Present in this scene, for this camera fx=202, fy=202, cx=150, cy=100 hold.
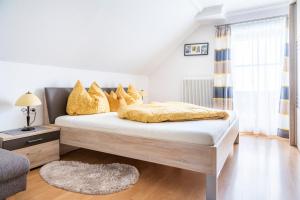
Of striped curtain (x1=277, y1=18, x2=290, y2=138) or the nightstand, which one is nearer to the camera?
the nightstand

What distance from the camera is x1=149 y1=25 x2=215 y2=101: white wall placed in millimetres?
4375

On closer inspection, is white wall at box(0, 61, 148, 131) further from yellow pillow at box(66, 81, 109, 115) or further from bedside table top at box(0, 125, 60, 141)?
yellow pillow at box(66, 81, 109, 115)

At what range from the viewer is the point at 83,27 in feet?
8.59

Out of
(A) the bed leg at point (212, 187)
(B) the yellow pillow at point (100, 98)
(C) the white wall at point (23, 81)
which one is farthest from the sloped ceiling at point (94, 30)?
(A) the bed leg at point (212, 187)

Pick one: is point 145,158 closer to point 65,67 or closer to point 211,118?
point 211,118

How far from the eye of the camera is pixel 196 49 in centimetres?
450

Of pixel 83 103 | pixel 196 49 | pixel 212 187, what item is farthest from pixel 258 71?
pixel 83 103

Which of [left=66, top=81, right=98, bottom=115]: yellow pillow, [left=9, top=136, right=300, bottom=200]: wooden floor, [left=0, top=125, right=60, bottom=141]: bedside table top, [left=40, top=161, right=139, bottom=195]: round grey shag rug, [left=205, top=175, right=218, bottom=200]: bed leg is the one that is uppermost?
[left=66, top=81, right=98, bottom=115]: yellow pillow

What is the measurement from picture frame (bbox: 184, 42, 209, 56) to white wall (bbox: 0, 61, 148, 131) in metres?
2.35

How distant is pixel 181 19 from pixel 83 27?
1978 millimetres

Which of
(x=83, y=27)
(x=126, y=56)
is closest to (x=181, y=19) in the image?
(x=126, y=56)

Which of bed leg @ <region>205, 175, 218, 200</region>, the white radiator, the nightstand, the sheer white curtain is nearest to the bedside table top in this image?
the nightstand

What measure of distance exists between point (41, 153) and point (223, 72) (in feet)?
11.4

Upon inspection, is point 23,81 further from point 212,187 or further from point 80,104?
point 212,187
